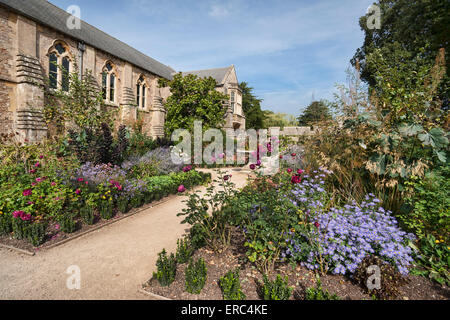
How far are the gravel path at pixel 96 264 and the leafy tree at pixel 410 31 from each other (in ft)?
28.0

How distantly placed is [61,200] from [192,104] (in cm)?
1104

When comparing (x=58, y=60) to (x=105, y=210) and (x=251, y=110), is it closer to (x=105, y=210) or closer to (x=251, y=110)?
(x=105, y=210)

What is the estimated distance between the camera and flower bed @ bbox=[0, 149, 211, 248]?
3.73m

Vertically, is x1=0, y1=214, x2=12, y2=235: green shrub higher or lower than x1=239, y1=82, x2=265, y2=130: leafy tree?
lower

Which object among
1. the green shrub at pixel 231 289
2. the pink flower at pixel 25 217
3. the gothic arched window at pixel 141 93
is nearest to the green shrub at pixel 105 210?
the pink flower at pixel 25 217

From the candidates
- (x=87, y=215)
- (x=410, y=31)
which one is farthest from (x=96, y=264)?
(x=410, y=31)

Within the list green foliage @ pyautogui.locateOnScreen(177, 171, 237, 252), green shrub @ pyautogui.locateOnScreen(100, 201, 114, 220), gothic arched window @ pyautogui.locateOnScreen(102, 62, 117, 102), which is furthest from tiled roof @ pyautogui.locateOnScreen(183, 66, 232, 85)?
green foliage @ pyautogui.locateOnScreen(177, 171, 237, 252)

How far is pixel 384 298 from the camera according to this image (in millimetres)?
2205

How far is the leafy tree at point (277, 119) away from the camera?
123 ft

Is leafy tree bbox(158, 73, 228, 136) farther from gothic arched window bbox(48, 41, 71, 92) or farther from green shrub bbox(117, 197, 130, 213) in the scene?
green shrub bbox(117, 197, 130, 213)

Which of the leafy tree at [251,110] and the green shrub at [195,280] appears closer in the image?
the green shrub at [195,280]

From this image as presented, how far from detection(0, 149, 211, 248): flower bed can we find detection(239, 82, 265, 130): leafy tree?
2966 centimetres

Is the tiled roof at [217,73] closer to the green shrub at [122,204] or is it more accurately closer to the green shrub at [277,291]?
the green shrub at [122,204]
